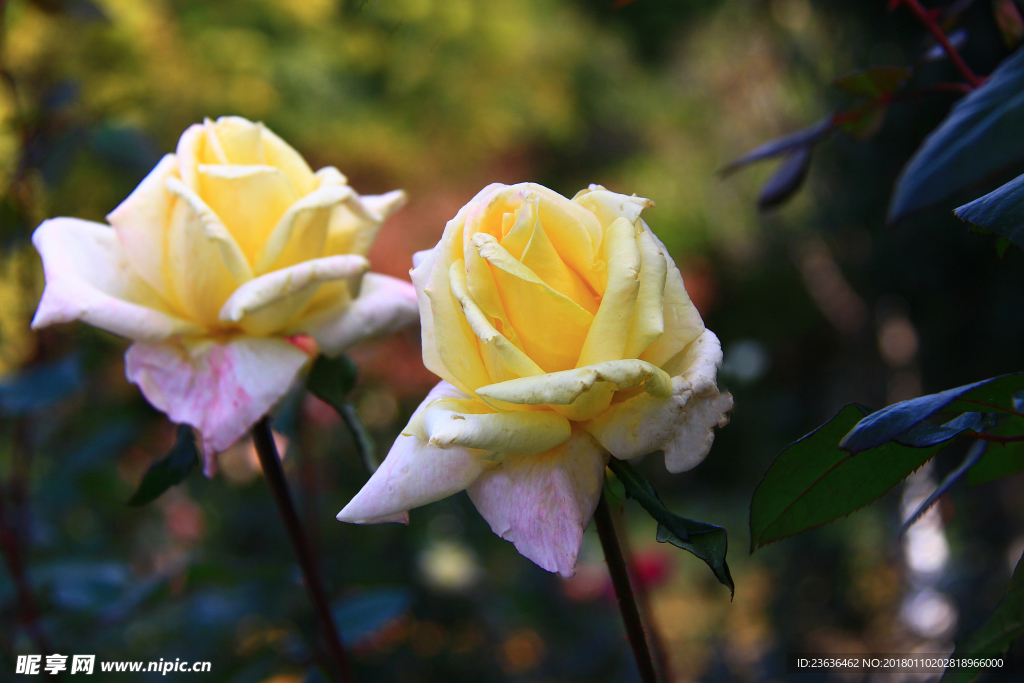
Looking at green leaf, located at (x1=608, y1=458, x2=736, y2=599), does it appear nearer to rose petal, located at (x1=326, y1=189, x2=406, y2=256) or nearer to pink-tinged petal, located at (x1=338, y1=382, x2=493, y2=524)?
pink-tinged petal, located at (x1=338, y1=382, x2=493, y2=524)

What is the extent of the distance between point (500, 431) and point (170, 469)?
254mm

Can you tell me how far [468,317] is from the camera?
27 cm

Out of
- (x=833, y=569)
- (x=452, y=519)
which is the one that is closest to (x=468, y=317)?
(x=452, y=519)

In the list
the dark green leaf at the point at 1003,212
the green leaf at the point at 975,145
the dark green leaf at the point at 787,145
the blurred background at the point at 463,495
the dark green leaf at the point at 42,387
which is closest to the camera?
the dark green leaf at the point at 1003,212

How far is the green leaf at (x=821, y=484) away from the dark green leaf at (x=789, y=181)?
0.25m

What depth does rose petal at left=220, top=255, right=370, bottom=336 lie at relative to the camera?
39 centimetres

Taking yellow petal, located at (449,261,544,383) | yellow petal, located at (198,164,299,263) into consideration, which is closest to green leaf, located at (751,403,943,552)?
yellow petal, located at (449,261,544,383)

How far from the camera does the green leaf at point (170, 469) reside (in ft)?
1.34

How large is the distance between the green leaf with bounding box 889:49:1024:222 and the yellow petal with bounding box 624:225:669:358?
0.21 m

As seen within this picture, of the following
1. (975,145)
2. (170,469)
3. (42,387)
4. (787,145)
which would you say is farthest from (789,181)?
(42,387)

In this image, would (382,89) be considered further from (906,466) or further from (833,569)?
(906,466)

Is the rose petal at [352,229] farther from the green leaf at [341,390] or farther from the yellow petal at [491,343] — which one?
the yellow petal at [491,343]

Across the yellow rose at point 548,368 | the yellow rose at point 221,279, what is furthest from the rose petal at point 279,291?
the yellow rose at point 548,368

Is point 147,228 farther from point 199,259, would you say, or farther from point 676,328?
point 676,328
